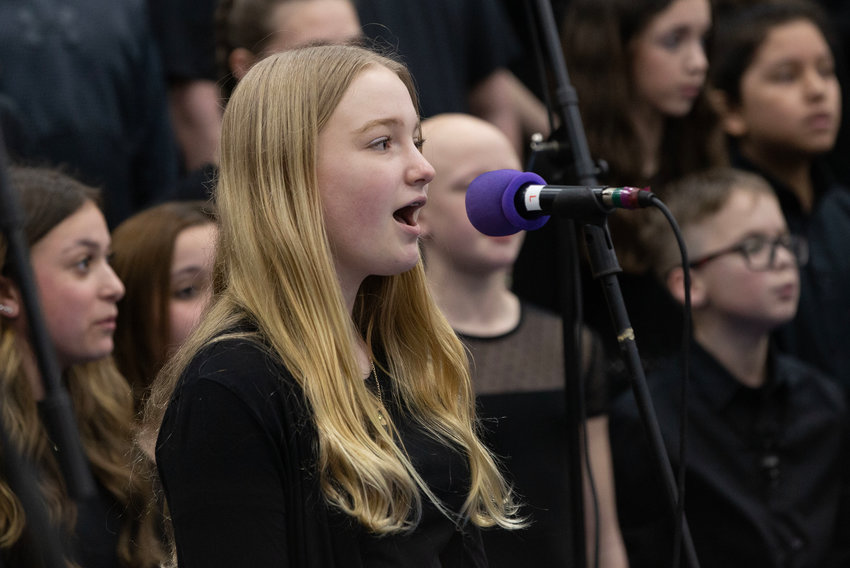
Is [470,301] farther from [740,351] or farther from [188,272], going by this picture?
[740,351]

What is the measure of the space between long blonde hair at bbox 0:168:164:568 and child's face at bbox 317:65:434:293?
28.4 inches

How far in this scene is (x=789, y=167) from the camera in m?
4.07

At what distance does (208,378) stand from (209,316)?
21 cm

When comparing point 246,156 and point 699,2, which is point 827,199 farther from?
point 246,156

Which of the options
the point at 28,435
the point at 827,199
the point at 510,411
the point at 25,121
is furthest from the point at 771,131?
the point at 28,435

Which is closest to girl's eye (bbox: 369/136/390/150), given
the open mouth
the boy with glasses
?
the open mouth

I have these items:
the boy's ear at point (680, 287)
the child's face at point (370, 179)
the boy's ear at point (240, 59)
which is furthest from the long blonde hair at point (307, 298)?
the boy's ear at point (680, 287)

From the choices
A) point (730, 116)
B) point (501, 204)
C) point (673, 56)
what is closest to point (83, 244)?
point (501, 204)

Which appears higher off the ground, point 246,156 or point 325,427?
point 246,156

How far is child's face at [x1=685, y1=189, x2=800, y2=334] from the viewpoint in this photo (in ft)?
11.0

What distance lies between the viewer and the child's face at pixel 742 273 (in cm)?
335

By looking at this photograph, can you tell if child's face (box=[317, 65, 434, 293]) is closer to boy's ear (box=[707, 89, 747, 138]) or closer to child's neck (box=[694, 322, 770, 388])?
child's neck (box=[694, 322, 770, 388])

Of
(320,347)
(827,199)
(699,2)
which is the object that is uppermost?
(699,2)

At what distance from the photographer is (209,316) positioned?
1.87 meters
